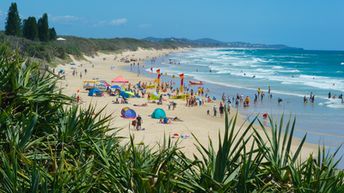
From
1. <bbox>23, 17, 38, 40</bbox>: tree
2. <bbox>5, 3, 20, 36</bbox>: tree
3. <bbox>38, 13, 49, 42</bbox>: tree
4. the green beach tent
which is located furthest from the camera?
<bbox>38, 13, 49, 42</bbox>: tree

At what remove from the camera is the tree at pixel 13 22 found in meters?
57.8

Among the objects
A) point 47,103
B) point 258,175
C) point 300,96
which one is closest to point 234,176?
point 258,175

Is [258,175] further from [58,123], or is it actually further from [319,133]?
[319,133]

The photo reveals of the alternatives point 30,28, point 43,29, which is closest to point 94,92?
point 30,28

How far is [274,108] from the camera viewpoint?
98.4ft

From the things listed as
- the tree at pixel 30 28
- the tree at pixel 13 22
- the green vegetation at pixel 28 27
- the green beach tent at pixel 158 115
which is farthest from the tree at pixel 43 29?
the green beach tent at pixel 158 115

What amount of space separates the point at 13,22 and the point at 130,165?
5712cm

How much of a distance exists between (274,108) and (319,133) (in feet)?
26.9

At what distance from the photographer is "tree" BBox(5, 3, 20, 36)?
5781 cm

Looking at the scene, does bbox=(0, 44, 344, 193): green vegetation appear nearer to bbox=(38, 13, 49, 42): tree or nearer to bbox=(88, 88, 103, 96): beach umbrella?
bbox=(88, 88, 103, 96): beach umbrella

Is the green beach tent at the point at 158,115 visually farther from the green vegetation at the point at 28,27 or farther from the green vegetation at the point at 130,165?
the green vegetation at the point at 28,27

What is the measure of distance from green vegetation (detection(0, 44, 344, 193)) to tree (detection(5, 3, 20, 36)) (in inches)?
2179

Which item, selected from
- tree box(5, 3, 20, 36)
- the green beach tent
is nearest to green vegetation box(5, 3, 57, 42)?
tree box(5, 3, 20, 36)

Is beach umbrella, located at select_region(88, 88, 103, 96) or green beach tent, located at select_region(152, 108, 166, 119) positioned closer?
green beach tent, located at select_region(152, 108, 166, 119)
